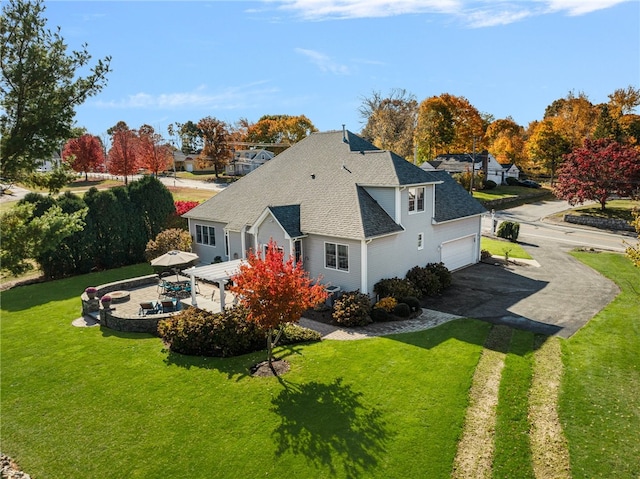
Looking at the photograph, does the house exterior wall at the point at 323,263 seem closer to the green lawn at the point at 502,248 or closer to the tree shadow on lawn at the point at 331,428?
the tree shadow on lawn at the point at 331,428

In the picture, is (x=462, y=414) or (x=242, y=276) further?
(x=242, y=276)

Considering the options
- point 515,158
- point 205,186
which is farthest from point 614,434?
point 515,158

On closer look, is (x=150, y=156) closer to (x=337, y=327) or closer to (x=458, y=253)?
(x=458, y=253)

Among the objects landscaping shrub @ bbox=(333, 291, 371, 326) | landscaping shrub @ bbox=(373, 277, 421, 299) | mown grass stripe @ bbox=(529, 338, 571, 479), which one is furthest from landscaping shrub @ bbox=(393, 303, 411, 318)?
mown grass stripe @ bbox=(529, 338, 571, 479)

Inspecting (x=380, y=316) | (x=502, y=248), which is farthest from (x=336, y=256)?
(x=502, y=248)

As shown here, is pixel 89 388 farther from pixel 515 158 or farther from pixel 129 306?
pixel 515 158

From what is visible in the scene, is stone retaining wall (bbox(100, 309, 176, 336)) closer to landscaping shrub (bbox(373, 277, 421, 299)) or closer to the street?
landscaping shrub (bbox(373, 277, 421, 299))
